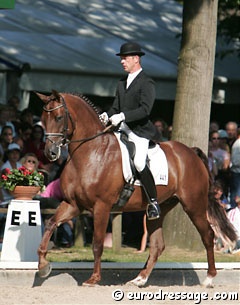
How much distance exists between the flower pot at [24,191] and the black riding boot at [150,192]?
1910 millimetres

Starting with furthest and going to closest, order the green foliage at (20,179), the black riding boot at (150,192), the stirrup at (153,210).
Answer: the green foliage at (20,179) < the stirrup at (153,210) < the black riding boot at (150,192)

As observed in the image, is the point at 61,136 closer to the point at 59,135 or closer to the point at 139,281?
the point at 59,135

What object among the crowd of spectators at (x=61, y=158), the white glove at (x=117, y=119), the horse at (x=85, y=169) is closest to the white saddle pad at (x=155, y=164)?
the horse at (x=85, y=169)

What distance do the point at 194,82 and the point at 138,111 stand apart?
169 inches

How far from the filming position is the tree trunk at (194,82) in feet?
48.0

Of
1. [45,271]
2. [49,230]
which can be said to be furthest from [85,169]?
[45,271]

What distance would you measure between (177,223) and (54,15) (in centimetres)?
826

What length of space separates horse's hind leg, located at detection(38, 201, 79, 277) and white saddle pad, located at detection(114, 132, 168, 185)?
2.46ft

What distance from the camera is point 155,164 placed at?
10797 mm

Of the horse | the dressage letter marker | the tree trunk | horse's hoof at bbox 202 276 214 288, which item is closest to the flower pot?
the dressage letter marker

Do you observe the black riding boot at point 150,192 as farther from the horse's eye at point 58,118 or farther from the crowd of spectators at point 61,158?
the crowd of spectators at point 61,158

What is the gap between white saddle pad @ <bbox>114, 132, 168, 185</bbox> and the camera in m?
10.5

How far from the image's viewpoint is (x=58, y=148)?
1006 centimetres

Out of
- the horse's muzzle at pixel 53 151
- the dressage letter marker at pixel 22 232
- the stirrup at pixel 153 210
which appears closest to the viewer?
the horse's muzzle at pixel 53 151
